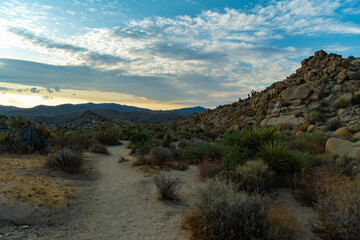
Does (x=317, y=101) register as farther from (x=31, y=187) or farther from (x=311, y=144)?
(x=31, y=187)

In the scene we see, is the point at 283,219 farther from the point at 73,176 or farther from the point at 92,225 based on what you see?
the point at 73,176

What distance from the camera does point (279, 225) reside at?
3883 millimetres

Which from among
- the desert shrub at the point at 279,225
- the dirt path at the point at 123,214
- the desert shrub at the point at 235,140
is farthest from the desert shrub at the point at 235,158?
the desert shrub at the point at 279,225

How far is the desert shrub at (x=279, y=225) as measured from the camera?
12.1ft

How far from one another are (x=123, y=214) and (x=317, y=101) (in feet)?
70.7

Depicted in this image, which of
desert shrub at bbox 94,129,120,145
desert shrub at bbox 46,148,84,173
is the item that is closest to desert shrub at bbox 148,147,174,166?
desert shrub at bbox 46,148,84,173

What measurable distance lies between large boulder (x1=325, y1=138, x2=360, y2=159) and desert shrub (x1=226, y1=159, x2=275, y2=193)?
5092 millimetres

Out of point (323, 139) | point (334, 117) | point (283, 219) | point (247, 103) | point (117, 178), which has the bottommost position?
point (117, 178)

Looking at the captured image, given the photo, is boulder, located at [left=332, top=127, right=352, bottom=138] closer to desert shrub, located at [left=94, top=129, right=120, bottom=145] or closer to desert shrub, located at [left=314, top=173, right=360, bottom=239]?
desert shrub, located at [left=314, top=173, right=360, bottom=239]

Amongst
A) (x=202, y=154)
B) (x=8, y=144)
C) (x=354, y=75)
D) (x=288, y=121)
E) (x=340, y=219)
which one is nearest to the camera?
(x=340, y=219)

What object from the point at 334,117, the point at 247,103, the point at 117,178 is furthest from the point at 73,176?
the point at 247,103

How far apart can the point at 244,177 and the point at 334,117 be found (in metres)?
Result: 15.9

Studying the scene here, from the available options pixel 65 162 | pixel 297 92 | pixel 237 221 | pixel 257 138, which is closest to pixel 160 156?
pixel 65 162

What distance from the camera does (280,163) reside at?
732 centimetres
